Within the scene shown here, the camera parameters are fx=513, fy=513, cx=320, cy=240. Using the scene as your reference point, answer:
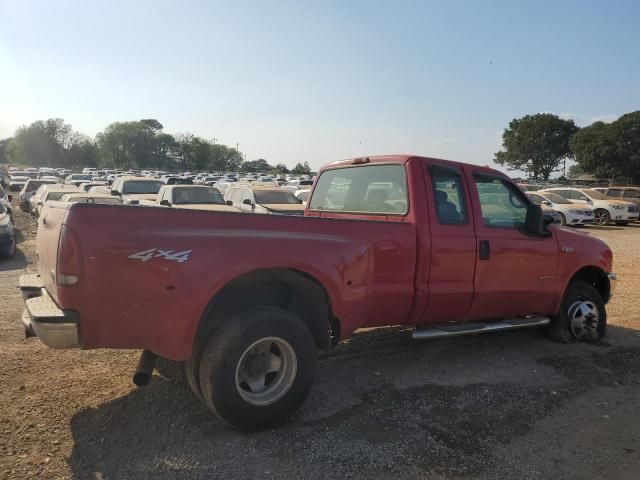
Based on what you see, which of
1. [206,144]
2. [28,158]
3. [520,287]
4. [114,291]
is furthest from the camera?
[206,144]

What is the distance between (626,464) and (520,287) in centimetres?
206

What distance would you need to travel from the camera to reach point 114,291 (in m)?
3.07

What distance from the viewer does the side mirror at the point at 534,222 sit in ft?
16.7

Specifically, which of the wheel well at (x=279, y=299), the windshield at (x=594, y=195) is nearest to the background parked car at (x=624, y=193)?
the windshield at (x=594, y=195)

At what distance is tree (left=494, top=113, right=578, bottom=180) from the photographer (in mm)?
81375

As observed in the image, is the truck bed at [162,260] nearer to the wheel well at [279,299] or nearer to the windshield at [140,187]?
the wheel well at [279,299]

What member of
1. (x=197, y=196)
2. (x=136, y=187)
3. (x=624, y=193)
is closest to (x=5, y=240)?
(x=197, y=196)

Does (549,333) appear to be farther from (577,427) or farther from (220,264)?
(220,264)

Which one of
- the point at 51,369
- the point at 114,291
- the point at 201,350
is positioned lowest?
the point at 51,369

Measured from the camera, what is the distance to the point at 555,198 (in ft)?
77.1

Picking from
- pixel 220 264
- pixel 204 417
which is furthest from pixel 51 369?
pixel 220 264

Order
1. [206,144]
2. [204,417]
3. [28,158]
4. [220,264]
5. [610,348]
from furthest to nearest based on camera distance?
[206,144] → [28,158] → [610,348] → [204,417] → [220,264]

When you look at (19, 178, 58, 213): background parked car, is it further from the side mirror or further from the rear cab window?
the side mirror

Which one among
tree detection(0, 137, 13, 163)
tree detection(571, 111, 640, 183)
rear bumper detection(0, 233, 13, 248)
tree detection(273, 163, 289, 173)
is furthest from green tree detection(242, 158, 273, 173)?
rear bumper detection(0, 233, 13, 248)
